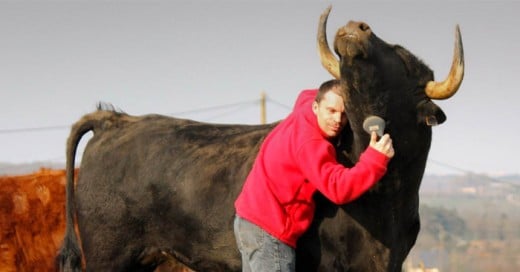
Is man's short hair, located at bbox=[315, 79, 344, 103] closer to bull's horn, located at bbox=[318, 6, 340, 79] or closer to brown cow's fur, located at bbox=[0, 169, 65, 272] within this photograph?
bull's horn, located at bbox=[318, 6, 340, 79]

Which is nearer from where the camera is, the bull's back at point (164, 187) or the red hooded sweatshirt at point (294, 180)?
the red hooded sweatshirt at point (294, 180)

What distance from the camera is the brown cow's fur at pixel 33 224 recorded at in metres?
9.66

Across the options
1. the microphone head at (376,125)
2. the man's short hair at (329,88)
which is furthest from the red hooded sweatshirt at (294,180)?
the microphone head at (376,125)

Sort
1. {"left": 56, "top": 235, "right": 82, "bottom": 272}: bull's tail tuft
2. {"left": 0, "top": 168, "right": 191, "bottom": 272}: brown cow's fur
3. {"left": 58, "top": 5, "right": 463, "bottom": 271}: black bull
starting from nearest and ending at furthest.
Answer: {"left": 58, "top": 5, "right": 463, "bottom": 271}: black bull → {"left": 56, "top": 235, "right": 82, "bottom": 272}: bull's tail tuft → {"left": 0, "top": 168, "right": 191, "bottom": 272}: brown cow's fur

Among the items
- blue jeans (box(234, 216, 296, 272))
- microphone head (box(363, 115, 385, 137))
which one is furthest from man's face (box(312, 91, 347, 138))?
blue jeans (box(234, 216, 296, 272))

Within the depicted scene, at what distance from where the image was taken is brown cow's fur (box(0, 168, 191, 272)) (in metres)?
9.66

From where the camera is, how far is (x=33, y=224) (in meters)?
9.77

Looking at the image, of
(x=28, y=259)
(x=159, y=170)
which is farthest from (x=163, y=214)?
(x=28, y=259)

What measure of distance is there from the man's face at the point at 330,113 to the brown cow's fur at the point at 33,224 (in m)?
5.92

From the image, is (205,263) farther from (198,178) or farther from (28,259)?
(28,259)

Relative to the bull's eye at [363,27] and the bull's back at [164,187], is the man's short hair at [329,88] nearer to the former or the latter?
the bull's eye at [363,27]

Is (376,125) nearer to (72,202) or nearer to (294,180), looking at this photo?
(294,180)

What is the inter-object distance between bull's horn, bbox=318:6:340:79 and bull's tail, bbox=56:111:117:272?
2.84 metres

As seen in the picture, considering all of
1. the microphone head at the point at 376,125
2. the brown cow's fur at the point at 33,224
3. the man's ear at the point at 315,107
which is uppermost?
the man's ear at the point at 315,107
